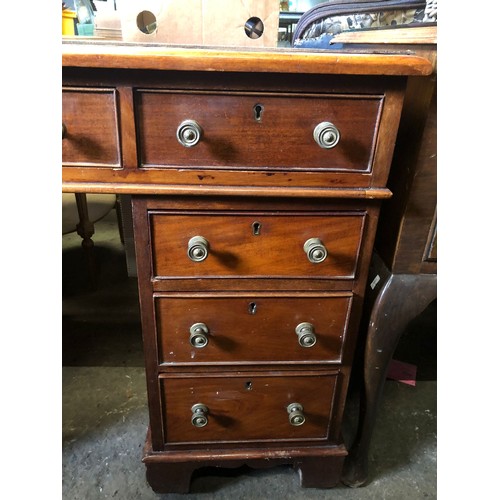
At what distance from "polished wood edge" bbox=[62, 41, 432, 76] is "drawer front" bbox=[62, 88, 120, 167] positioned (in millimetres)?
50

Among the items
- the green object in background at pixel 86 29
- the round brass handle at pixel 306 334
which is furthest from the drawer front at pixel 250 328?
the green object in background at pixel 86 29

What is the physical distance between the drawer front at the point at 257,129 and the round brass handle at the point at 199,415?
1.69ft

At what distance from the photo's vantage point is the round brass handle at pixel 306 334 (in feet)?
2.48

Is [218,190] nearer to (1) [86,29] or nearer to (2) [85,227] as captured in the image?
(1) [86,29]

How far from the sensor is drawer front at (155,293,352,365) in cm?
75

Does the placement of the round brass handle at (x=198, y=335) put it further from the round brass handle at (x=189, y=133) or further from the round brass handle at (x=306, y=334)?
the round brass handle at (x=189, y=133)

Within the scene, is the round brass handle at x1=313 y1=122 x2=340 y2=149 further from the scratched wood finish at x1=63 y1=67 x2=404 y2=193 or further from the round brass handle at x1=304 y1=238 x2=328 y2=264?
the round brass handle at x1=304 y1=238 x2=328 y2=264

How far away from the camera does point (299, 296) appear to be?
29.3 inches

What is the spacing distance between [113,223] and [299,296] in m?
1.98

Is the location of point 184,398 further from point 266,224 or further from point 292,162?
point 292,162

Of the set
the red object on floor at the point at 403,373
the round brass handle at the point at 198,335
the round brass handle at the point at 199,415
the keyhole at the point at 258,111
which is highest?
the keyhole at the point at 258,111

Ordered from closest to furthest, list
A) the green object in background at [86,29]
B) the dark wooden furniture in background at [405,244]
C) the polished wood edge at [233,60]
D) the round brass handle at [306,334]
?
1. the polished wood edge at [233,60]
2. the dark wooden furniture in background at [405,244]
3. the round brass handle at [306,334]
4. the green object in background at [86,29]

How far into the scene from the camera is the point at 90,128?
0.59m
